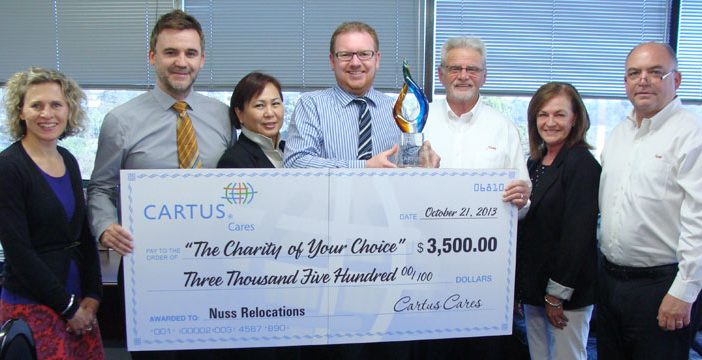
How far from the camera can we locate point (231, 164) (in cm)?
186

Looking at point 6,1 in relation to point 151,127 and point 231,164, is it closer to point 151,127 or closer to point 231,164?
point 151,127

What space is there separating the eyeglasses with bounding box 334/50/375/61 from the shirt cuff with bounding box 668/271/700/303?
1372 millimetres

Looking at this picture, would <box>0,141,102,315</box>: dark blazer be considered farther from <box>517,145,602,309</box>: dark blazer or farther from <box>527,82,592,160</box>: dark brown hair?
<box>527,82,592,160</box>: dark brown hair

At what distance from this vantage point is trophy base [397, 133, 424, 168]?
1.73 m

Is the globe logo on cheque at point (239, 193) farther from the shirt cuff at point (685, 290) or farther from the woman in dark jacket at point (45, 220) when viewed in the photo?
the shirt cuff at point (685, 290)

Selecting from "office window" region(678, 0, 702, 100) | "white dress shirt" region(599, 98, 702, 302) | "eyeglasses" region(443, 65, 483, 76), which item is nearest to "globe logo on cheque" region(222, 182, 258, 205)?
"eyeglasses" region(443, 65, 483, 76)

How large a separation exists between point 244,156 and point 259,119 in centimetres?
17

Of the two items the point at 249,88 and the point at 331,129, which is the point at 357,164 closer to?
the point at 331,129

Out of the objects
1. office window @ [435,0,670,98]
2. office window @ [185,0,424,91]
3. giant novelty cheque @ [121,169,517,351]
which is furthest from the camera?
office window @ [435,0,670,98]

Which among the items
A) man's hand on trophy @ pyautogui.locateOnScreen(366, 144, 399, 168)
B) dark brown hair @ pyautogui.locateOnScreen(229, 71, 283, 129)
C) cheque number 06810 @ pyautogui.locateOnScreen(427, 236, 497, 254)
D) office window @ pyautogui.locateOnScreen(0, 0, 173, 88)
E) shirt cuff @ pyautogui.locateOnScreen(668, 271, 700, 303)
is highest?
office window @ pyautogui.locateOnScreen(0, 0, 173, 88)

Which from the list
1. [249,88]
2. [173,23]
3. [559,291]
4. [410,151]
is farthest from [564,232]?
[173,23]

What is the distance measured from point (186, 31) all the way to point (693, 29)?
→ 13.0 feet

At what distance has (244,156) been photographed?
6.19 ft

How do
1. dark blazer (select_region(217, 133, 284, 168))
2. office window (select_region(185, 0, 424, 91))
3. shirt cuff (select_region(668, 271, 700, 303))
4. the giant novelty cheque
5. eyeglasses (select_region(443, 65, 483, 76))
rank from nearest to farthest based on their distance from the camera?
the giant novelty cheque < shirt cuff (select_region(668, 271, 700, 303)) < dark blazer (select_region(217, 133, 284, 168)) < eyeglasses (select_region(443, 65, 483, 76)) < office window (select_region(185, 0, 424, 91))
